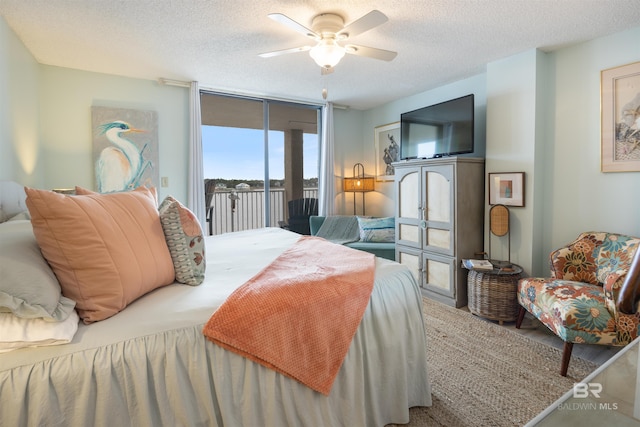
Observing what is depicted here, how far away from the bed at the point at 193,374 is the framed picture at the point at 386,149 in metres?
3.19

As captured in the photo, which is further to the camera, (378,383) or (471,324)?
(471,324)

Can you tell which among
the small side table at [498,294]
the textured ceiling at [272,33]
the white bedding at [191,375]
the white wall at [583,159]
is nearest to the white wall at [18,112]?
the textured ceiling at [272,33]

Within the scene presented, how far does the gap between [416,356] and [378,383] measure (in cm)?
26

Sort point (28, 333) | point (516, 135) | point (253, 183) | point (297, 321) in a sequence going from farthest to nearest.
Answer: point (253, 183) < point (516, 135) < point (297, 321) < point (28, 333)

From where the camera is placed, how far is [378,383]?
150 cm

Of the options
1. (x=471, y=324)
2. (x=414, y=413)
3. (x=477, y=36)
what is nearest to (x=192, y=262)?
(x=414, y=413)

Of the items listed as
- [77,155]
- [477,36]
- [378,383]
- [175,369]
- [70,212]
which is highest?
[477,36]

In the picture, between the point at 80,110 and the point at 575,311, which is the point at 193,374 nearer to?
the point at 575,311

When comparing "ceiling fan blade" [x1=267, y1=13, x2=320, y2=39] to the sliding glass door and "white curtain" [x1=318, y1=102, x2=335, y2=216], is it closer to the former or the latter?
the sliding glass door

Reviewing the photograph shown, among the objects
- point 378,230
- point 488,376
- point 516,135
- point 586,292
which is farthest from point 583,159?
point 378,230

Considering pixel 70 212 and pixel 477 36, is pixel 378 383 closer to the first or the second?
pixel 70 212

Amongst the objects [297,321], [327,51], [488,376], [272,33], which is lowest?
[488,376]

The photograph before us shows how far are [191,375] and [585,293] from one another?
2425 mm

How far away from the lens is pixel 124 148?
345cm
